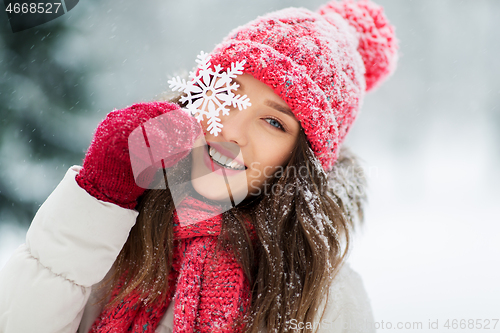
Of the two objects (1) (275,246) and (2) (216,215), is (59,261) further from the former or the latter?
(1) (275,246)

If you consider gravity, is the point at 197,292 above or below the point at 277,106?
below

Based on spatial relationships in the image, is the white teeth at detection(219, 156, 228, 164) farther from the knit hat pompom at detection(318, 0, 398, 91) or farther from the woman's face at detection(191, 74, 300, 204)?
the knit hat pompom at detection(318, 0, 398, 91)

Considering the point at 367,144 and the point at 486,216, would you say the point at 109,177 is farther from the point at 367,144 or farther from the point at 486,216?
the point at 486,216

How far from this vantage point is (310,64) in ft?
3.03

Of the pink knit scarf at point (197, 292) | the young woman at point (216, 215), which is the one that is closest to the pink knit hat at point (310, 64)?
the young woman at point (216, 215)

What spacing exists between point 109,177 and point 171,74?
75 centimetres

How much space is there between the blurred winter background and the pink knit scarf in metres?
0.59

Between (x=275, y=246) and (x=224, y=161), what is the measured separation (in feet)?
0.96

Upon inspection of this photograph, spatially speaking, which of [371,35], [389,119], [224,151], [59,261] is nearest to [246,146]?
[224,151]

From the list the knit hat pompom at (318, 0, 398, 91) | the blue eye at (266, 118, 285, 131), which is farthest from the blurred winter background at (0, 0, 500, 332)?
the blue eye at (266, 118, 285, 131)

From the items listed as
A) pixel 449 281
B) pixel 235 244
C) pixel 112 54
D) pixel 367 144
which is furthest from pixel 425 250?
pixel 112 54

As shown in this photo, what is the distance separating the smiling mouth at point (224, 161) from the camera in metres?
0.92

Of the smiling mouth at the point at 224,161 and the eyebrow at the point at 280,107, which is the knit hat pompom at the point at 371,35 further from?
the smiling mouth at the point at 224,161

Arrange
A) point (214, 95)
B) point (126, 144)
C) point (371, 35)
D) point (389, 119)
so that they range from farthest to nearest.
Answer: point (389, 119)
point (371, 35)
point (214, 95)
point (126, 144)
